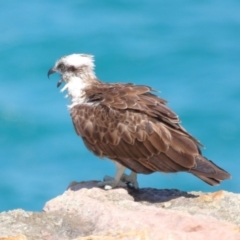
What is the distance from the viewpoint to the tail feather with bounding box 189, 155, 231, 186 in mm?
7301

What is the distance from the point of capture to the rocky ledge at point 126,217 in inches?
217

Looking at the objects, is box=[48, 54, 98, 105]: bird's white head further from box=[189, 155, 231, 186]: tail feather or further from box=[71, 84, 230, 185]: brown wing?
box=[189, 155, 231, 186]: tail feather

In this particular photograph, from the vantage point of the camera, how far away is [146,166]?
758cm

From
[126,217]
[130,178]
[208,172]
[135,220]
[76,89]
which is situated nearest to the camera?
[135,220]

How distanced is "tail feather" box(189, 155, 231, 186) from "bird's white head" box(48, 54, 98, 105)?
68.8 inches

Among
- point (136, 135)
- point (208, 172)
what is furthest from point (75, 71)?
point (208, 172)

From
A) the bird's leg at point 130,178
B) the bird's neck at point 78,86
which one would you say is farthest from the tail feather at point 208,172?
the bird's neck at point 78,86

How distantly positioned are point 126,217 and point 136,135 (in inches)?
68.7

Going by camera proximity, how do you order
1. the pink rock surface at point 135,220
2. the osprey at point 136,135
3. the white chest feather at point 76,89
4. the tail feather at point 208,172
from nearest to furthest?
the pink rock surface at point 135,220 → the tail feather at point 208,172 → the osprey at point 136,135 → the white chest feather at point 76,89

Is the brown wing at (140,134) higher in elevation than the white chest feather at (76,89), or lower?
lower

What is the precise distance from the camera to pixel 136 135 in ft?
24.8

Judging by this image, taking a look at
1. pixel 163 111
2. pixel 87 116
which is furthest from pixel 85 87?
pixel 163 111

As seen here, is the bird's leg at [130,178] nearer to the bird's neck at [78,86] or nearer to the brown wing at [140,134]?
the brown wing at [140,134]

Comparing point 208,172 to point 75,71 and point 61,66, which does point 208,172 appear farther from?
point 61,66
